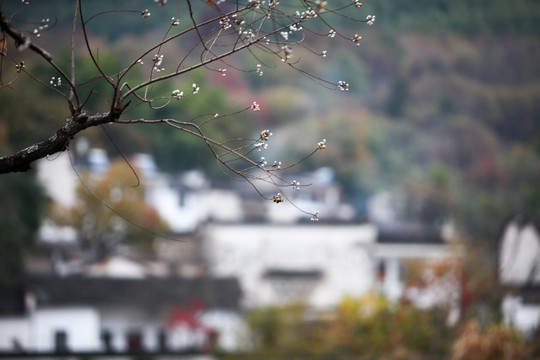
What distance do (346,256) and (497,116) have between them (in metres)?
33.1

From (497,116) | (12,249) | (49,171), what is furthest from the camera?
(497,116)

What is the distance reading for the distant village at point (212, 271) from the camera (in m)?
17.0

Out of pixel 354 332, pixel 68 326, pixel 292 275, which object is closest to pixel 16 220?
pixel 68 326

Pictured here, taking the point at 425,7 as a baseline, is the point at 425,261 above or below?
below

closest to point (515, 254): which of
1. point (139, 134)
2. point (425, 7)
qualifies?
point (139, 134)

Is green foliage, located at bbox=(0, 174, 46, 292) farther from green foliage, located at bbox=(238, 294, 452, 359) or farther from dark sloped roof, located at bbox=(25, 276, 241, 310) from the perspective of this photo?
green foliage, located at bbox=(238, 294, 452, 359)

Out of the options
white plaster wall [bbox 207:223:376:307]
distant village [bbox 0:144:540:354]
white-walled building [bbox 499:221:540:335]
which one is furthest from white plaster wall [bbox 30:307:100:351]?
white-walled building [bbox 499:221:540:335]

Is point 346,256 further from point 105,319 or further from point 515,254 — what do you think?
point 105,319

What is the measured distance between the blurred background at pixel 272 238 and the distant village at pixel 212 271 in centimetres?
6

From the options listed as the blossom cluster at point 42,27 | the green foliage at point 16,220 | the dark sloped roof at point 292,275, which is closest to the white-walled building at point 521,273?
the dark sloped roof at point 292,275

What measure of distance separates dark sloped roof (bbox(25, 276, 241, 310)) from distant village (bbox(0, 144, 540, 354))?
0.08 feet

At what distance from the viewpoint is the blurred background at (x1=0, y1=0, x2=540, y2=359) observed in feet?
50.7

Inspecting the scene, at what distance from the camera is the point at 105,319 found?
18188 mm

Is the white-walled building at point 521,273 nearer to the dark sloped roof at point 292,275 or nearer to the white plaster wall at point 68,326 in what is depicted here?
the dark sloped roof at point 292,275
